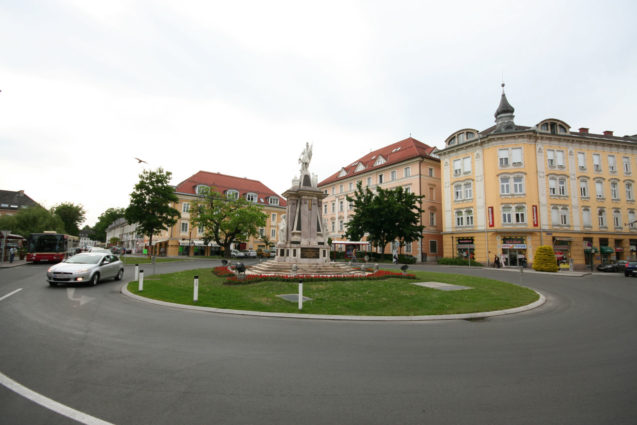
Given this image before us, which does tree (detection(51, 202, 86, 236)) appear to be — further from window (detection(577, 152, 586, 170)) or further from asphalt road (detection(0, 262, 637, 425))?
window (detection(577, 152, 586, 170))

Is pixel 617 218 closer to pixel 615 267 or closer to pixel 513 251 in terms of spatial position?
pixel 615 267

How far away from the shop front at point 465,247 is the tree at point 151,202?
36602mm

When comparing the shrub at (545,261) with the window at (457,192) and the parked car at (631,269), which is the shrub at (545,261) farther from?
the window at (457,192)

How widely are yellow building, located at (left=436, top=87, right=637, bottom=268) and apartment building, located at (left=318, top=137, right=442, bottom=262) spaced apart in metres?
5.00

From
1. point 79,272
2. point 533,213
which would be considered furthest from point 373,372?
point 533,213

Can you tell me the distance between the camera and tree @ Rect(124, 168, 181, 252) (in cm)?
3769

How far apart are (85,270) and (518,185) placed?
40052mm

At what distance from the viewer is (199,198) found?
51.6 metres

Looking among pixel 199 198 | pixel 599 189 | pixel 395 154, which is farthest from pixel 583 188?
pixel 199 198

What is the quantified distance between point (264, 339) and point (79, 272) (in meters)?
11.2

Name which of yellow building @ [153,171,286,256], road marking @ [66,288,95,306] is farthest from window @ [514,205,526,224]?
road marking @ [66,288,95,306]

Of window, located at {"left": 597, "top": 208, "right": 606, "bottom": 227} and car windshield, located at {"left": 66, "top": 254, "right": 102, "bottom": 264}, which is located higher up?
window, located at {"left": 597, "top": 208, "right": 606, "bottom": 227}

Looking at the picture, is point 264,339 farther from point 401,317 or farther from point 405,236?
point 405,236

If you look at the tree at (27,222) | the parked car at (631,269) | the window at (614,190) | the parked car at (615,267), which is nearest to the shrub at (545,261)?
the parked car at (631,269)
